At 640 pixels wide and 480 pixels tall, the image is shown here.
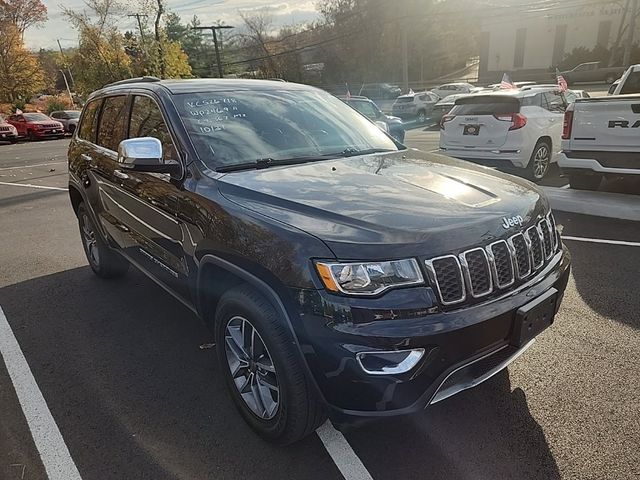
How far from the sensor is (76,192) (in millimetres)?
5094

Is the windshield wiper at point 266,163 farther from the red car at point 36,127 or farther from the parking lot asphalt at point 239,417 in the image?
the red car at point 36,127

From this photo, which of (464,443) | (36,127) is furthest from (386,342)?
(36,127)

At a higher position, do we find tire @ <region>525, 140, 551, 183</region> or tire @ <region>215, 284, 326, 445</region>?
tire @ <region>215, 284, 326, 445</region>

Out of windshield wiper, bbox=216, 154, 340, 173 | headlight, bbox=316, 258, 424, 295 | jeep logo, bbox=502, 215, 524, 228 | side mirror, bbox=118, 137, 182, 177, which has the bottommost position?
headlight, bbox=316, 258, 424, 295

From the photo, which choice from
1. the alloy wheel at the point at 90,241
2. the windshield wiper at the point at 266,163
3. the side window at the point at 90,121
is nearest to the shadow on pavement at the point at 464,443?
the windshield wiper at the point at 266,163

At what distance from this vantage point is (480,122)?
8430 mm

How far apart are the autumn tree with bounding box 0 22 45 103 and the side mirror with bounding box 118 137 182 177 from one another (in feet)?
150

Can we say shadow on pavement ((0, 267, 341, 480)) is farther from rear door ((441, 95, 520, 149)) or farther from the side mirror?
rear door ((441, 95, 520, 149))

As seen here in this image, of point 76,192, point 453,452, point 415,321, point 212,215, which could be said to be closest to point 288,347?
point 415,321

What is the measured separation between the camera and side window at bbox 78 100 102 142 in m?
4.54

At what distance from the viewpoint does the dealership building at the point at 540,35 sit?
42062 millimetres

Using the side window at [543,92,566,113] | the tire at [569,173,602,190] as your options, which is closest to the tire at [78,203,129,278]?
the tire at [569,173,602,190]

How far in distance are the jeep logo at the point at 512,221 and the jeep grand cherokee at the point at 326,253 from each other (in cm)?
1

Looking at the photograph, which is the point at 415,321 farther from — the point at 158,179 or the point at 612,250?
the point at 612,250
